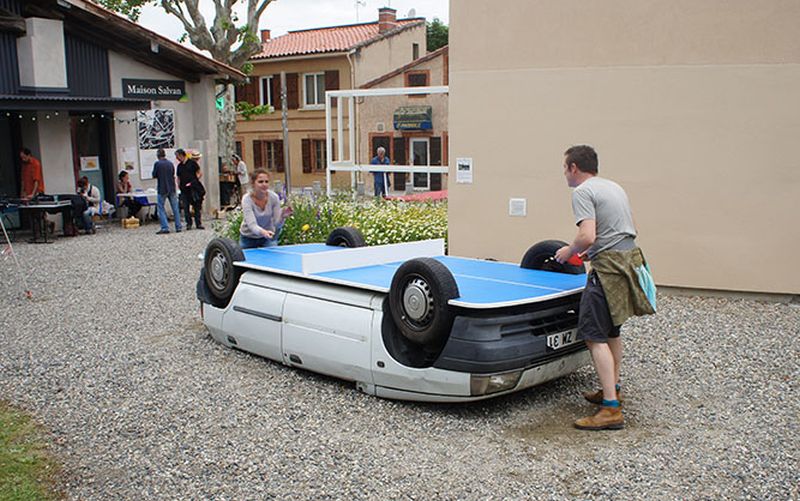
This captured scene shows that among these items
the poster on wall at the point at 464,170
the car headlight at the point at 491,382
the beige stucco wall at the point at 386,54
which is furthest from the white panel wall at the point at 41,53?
the beige stucco wall at the point at 386,54

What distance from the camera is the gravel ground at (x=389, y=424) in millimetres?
4523

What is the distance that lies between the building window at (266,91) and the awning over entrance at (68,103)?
927 inches

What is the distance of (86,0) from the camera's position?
54.3 ft

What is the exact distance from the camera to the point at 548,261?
6.69m

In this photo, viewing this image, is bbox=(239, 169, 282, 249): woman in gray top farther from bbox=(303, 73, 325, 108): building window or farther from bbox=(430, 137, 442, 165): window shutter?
bbox=(303, 73, 325, 108): building window

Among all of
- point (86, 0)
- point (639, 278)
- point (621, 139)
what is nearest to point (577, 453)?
point (639, 278)

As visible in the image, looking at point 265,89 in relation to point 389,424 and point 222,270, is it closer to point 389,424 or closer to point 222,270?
point 222,270

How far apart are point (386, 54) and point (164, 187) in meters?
24.2

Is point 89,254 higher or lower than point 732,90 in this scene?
lower

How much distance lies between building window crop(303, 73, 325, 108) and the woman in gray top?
101 feet

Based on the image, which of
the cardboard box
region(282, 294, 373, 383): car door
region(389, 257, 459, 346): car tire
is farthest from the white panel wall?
region(389, 257, 459, 346): car tire

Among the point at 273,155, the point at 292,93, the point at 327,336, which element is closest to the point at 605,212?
the point at 327,336

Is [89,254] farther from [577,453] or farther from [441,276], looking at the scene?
[577,453]

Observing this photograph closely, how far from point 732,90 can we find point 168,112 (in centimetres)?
1397
